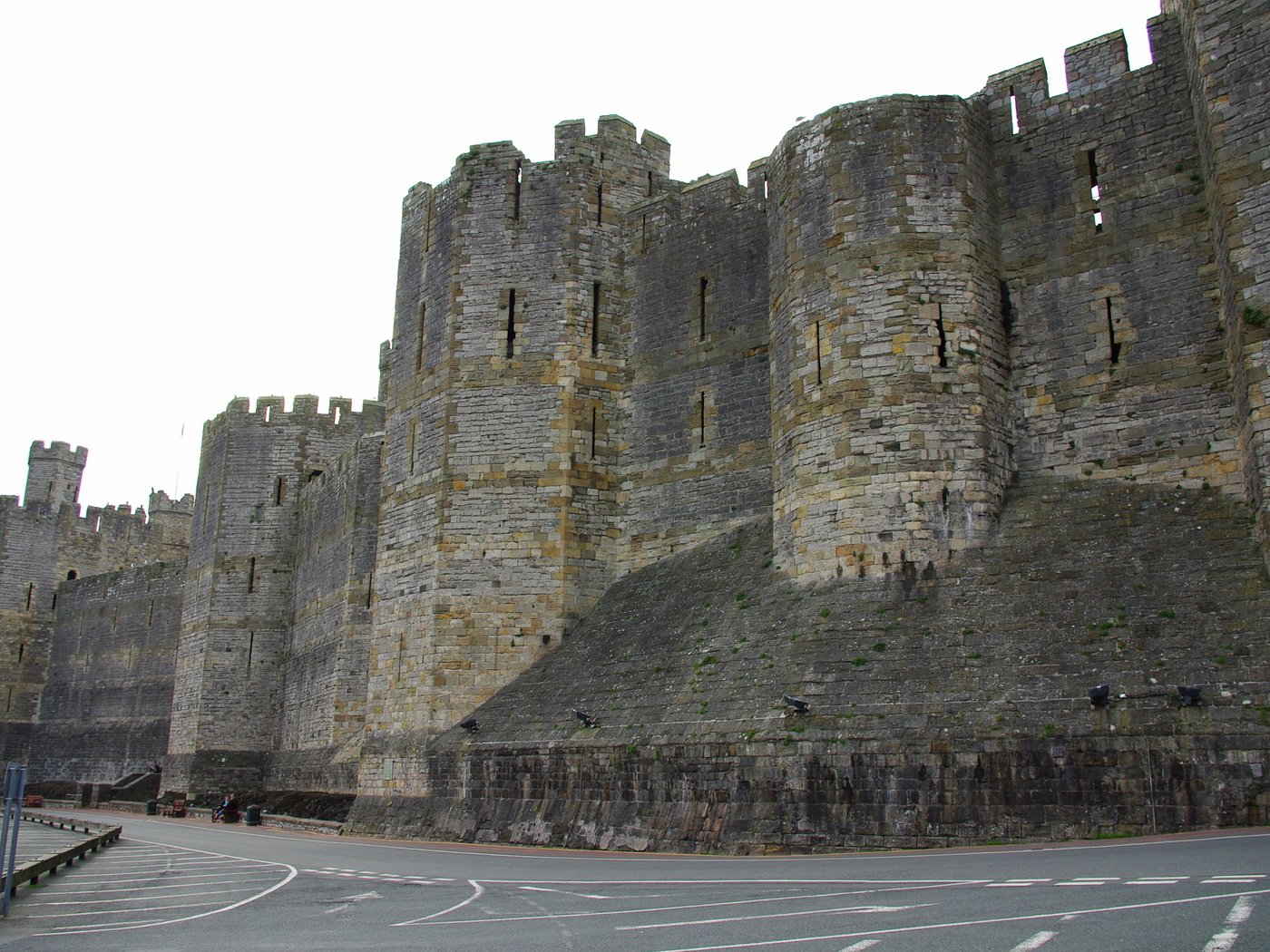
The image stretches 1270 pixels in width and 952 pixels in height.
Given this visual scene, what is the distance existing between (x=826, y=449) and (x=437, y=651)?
8.06 metres

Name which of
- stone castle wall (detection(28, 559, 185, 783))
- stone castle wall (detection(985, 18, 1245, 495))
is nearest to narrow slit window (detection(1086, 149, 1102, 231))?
stone castle wall (detection(985, 18, 1245, 495))

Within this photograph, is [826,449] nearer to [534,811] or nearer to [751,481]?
[751,481]

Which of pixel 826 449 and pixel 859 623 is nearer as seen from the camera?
pixel 859 623

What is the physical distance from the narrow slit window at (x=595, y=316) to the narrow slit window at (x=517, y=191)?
6.87 ft

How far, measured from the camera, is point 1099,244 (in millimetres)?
16812

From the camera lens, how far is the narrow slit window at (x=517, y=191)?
23.2 metres

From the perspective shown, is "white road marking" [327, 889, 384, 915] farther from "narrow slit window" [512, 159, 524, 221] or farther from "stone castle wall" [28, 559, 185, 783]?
"stone castle wall" [28, 559, 185, 783]

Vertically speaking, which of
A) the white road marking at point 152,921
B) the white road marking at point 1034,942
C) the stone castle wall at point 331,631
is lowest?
the white road marking at point 152,921

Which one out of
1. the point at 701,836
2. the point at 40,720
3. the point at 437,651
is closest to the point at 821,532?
the point at 701,836

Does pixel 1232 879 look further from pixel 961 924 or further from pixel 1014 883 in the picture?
pixel 961 924

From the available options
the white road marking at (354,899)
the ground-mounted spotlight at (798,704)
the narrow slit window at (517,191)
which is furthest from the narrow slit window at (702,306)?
the white road marking at (354,899)

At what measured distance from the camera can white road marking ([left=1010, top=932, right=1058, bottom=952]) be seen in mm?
5851

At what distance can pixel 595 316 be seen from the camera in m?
22.6

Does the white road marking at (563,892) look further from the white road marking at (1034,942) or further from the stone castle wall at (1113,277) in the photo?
the stone castle wall at (1113,277)
